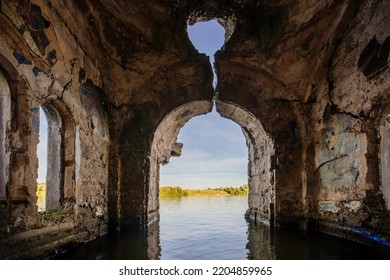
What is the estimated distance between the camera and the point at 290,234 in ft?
17.8

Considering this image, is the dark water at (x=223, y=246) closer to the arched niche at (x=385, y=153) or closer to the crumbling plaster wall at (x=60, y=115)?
the crumbling plaster wall at (x=60, y=115)

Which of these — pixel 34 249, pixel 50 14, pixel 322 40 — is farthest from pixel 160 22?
pixel 34 249

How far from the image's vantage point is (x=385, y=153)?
4.39 meters

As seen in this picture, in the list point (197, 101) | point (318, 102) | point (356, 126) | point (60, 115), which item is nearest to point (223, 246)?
point (356, 126)

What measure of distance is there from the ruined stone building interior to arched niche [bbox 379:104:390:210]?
22 millimetres

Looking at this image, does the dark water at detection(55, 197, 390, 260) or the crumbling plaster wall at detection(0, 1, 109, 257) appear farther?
the dark water at detection(55, 197, 390, 260)

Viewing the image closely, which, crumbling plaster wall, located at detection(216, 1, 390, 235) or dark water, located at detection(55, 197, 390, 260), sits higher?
crumbling plaster wall, located at detection(216, 1, 390, 235)

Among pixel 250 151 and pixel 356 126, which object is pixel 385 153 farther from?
pixel 250 151

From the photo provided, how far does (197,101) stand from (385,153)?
3.56 m

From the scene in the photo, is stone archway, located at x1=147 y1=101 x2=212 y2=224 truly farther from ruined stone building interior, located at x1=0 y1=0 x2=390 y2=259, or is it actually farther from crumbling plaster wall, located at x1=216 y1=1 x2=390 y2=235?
crumbling plaster wall, located at x1=216 y1=1 x2=390 y2=235

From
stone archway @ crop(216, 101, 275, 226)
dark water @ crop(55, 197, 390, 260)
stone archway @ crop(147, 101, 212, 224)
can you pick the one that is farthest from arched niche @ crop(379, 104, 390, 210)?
stone archway @ crop(147, 101, 212, 224)

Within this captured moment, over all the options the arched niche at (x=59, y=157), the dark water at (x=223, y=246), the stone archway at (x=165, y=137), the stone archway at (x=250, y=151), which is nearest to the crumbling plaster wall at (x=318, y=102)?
the stone archway at (x=250, y=151)

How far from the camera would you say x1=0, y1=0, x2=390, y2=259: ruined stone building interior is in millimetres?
4156

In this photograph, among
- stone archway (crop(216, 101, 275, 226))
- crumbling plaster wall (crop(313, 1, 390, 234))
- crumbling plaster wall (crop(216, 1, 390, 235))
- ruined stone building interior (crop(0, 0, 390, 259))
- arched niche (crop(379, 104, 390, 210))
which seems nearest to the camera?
ruined stone building interior (crop(0, 0, 390, 259))
